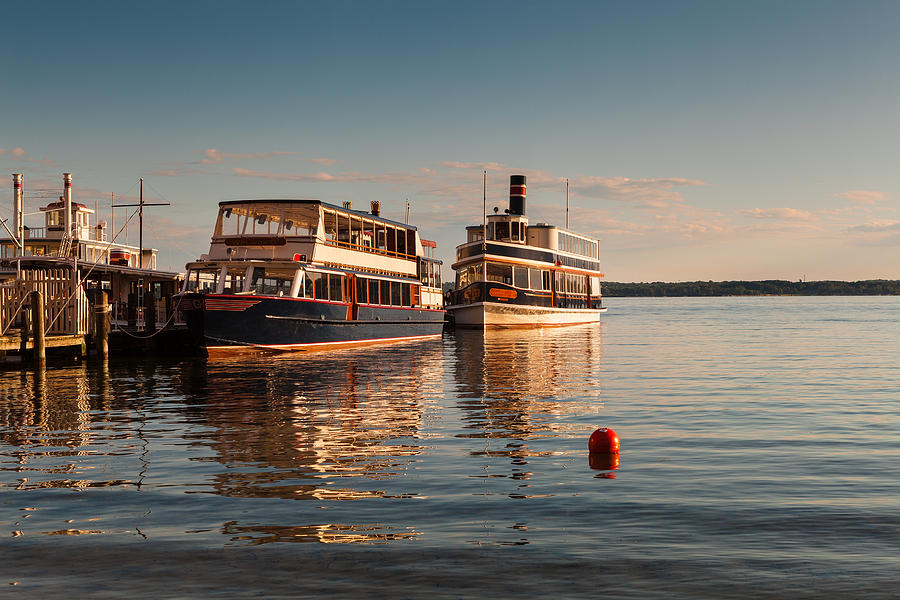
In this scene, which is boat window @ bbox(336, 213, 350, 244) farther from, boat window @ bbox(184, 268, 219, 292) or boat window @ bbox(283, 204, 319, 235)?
boat window @ bbox(184, 268, 219, 292)

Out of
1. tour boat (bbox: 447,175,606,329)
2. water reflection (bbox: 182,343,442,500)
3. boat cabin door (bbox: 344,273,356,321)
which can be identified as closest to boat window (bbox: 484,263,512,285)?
tour boat (bbox: 447,175,606,329)

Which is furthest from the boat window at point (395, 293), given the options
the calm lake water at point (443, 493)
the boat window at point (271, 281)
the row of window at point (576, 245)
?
the row of window at point (576, 245)

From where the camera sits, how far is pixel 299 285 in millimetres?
33781

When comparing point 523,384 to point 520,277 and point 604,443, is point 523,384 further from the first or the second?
point 520,277

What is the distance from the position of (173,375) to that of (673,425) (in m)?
17.1

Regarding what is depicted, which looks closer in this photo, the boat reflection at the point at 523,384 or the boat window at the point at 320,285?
the boat reflection at the point at 523,384

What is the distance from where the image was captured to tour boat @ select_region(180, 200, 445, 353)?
32.1 meters

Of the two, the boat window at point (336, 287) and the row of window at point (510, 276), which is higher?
the row of window at point (510, 276)

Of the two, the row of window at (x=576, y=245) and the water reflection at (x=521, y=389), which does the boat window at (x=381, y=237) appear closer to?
the water reflection at (x=521, y=389)

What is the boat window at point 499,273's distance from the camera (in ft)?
201

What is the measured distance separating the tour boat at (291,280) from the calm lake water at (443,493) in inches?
345

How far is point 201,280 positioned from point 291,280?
4510mm

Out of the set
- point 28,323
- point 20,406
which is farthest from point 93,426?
point 28,323

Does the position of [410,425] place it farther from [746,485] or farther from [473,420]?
[746,485]
